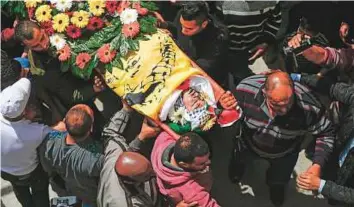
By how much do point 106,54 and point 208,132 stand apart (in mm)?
1090

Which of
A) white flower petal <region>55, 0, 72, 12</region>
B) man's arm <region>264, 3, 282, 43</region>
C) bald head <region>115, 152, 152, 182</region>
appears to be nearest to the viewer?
bald head <region>115, 152, 152, 182</region>

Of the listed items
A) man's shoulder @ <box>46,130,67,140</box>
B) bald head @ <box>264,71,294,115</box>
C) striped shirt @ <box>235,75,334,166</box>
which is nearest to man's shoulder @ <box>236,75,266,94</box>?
striped shirt @ <box>235,75,334,166</box>

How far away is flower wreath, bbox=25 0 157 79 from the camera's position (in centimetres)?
496

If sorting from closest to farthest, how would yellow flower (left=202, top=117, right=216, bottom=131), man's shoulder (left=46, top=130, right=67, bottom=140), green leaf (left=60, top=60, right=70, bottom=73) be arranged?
man's shoulder (left=46, top=130, right=67, bottom=140), yellow flower (left=202, top=117, right=216, bottom=131), green leaf (left=60, top=60, right=70, bottom=73)

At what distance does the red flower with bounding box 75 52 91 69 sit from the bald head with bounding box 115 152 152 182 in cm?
134

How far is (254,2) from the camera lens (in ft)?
16.7

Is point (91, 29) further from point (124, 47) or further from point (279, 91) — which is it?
point (279, 91)

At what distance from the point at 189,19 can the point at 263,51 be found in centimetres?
102

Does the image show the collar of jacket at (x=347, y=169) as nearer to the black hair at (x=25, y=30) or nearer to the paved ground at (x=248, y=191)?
the paved ground at (x=248, y=191)

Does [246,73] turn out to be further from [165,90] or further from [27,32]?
[27,32]

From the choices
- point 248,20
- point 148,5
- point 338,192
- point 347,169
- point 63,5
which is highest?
point 63,5

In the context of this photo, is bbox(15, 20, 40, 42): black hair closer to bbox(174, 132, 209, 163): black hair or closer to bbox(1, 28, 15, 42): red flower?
bbox(1, 28, 15, 42): red flower

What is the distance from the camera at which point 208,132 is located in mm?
4926

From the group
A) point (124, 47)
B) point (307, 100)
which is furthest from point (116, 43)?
point (307, 100)
